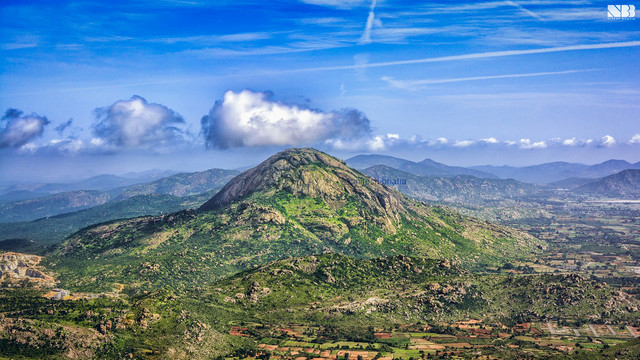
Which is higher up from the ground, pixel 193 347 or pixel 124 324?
pixel 124 324

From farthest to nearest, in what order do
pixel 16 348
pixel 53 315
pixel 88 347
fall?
pixel 53 315 → pixel 88 347 → pixel 16 348

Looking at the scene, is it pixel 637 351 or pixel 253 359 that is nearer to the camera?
pixel 637 351

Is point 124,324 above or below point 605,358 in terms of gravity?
above

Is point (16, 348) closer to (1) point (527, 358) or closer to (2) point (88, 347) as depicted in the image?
(2) point (88, 347)

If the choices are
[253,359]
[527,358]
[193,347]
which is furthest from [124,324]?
[527,358]

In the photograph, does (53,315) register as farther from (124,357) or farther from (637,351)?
(637,351)

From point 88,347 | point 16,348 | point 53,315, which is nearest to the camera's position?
point 16,348

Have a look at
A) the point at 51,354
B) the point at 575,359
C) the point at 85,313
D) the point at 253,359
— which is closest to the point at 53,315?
the point at 85,313

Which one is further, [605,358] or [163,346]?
[163,346]

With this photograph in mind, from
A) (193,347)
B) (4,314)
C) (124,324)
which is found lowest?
(193,347)
